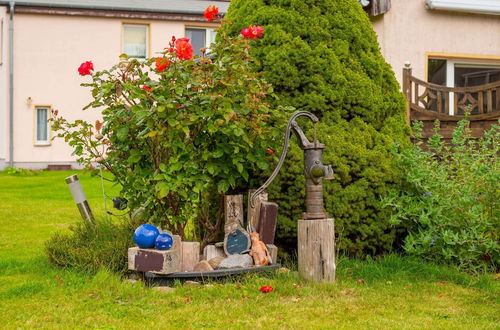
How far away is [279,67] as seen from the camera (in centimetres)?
527

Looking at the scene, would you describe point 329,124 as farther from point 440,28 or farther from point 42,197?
point 42,197

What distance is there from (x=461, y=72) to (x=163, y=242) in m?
7.53

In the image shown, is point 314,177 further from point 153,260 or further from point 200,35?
point 200,35

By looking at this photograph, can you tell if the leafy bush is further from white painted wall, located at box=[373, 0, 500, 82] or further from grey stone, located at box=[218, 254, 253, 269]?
white painted wall, located at box=[373, 0, 500, 82]

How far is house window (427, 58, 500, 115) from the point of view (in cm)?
1005

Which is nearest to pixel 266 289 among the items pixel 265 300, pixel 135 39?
pixel 265 300

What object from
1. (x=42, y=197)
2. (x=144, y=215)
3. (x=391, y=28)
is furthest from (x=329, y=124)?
(x=42, y=197)

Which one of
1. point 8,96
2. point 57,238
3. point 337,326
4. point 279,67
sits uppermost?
point 8,96

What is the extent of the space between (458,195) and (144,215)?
102 inches

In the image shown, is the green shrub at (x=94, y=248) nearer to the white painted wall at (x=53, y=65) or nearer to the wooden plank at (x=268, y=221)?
the wooden plank at (x=268, y=221)

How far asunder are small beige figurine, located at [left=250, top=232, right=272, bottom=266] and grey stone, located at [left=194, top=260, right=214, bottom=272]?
34 cm

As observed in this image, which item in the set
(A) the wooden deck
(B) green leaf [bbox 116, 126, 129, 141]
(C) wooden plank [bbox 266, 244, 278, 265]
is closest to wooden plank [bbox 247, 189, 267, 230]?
(C) wooden plank [bbox 266, 244, 278, 265]

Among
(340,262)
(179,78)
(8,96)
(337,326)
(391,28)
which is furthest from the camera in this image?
(8,96)

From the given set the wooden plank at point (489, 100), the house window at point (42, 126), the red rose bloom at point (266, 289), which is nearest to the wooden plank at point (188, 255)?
the red rose bloom at point (266, 289)
